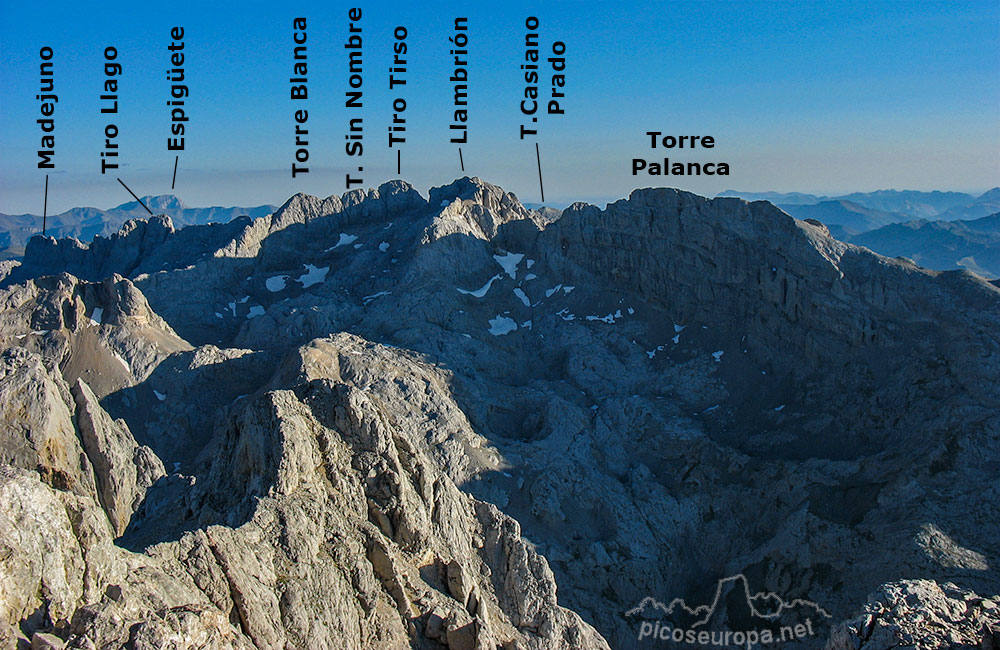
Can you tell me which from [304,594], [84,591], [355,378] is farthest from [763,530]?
[84,591]

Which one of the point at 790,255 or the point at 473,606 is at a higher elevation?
the point at 790,255

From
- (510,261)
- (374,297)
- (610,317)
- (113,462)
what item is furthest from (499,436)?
(510,261)

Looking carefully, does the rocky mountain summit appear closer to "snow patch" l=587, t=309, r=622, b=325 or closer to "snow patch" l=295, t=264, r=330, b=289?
"snow patch" l=587, t=309, r=622, b=325

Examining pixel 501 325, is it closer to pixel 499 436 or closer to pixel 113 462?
pixel 499 436

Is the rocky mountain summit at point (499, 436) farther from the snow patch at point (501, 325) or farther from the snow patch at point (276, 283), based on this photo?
the snow patch at point (276, 283)

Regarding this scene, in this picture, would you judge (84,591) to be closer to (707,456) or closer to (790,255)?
(707,456)

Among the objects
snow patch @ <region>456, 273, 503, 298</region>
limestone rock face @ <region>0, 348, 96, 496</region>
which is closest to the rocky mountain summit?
limestone rock face @ <region>0, 348, 96, 496</region>

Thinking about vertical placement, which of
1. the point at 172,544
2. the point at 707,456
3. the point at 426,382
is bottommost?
the point at 707,456
